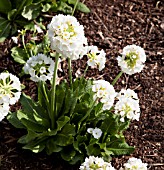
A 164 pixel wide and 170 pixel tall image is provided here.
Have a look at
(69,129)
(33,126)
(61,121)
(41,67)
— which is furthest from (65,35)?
(33,126)

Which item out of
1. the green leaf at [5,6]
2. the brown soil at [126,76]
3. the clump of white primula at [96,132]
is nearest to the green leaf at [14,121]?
the brown soil at [126,76]

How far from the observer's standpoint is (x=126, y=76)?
5.05 metres

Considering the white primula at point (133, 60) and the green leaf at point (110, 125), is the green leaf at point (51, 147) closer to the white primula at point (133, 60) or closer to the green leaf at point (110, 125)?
the green leaf at point (110, 125)

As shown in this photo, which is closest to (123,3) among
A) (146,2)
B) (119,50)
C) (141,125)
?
(146,2)

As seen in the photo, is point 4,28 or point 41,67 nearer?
point 41,67

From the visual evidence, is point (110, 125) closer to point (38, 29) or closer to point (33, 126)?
point (33, 126)

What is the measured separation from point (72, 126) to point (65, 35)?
1.07m

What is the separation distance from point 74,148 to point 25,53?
1287 mm

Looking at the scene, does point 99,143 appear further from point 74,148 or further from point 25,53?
point 25,53

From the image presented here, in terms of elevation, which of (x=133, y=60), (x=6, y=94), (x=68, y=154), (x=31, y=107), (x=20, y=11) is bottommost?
(x=68, y=154)

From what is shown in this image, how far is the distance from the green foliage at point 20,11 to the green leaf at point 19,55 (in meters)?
0.23

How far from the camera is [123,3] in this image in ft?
18.7

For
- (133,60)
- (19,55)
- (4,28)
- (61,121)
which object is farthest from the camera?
(4,28)

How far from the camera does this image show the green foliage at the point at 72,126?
4.11m
